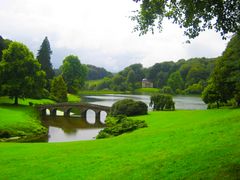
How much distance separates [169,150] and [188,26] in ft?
26.0

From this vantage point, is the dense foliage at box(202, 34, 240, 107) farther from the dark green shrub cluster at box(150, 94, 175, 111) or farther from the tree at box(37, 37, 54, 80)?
the tree at box(37, 37, 54, 80)

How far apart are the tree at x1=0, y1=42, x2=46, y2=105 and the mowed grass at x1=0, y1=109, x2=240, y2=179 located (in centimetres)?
3725

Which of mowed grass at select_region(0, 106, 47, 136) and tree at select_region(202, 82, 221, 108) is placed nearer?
mowed grass at select_region(0, 106, 47, 136)

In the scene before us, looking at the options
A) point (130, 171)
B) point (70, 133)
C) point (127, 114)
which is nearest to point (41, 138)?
point (70, 133)

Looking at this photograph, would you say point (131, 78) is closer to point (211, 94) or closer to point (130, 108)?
point (130, 108)

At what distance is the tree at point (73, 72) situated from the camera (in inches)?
4341

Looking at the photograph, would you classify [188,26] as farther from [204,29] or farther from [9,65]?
[9,65]

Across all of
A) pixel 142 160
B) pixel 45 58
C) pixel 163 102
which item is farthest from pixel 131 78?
pixel 142 160

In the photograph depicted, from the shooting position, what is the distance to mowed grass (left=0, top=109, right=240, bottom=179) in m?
13.2

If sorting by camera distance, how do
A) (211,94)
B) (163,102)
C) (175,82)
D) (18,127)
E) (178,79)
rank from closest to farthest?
1. (18,127)
2. (211,94)
3. (163,102)
4. (178,79)
5. (175,82)

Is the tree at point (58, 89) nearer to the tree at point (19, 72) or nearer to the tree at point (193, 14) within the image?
the tree at point (19, 72)

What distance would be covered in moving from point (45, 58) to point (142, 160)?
80493mm

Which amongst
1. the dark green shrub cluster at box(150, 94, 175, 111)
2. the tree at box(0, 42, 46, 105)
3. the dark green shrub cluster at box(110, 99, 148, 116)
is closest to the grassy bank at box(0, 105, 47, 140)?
the tree at box(0, 42, 46, 105)

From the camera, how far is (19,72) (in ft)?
203
